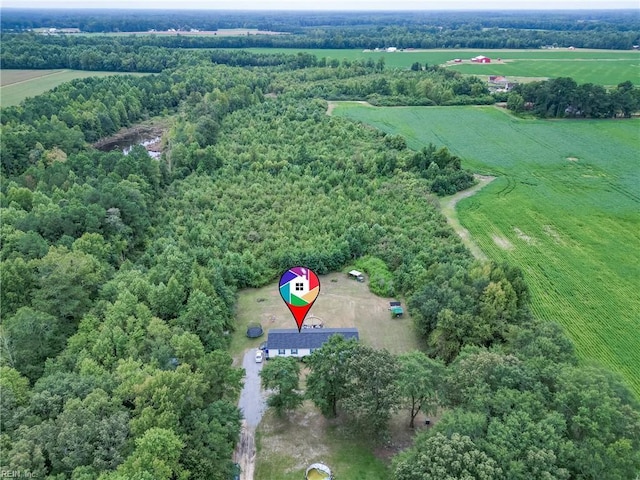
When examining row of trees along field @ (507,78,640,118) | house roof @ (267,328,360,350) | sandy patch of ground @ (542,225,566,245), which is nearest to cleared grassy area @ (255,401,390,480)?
house roof @ (267,328,360,350)

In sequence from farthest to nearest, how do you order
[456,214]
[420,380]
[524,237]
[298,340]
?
1. [456,214]
2. [524,237]
3. [298,340]
4. [420,380]

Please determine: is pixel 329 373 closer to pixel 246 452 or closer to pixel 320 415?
pixel 320 415

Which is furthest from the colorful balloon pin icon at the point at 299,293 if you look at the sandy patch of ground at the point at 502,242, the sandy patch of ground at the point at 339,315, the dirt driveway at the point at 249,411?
the sandy patch of ground at the point at 502,242

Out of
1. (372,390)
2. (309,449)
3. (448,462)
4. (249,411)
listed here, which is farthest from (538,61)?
(448,462)

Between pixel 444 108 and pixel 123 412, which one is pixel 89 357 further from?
pixel 444 108

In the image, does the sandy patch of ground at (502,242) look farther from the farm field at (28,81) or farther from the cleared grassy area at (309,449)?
the farm field at (28,81)

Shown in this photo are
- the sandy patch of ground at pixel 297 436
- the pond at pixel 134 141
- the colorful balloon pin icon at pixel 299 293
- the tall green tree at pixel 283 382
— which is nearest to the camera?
the sandy patch of ground at pixel 297 436
